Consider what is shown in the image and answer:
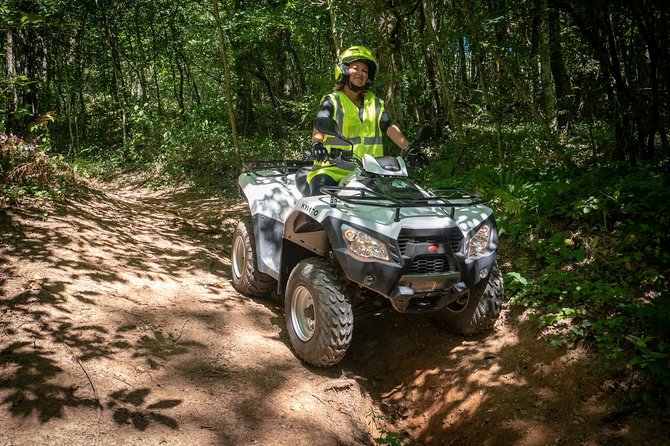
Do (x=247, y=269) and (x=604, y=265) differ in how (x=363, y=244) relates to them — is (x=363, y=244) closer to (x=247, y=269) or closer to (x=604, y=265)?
(x=247, y=269)

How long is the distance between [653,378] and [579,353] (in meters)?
0.51

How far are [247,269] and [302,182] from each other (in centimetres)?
115

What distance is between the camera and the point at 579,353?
337cm

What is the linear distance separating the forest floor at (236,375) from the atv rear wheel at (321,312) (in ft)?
0.70

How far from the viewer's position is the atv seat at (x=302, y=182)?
432 centimetres

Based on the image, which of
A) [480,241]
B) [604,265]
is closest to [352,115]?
[480,241]

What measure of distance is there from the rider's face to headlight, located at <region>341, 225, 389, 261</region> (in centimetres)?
175

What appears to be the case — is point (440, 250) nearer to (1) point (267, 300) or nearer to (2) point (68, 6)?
(1) point (267, 300)

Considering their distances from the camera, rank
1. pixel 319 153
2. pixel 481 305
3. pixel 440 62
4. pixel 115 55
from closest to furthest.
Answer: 1. pixel 481 305
2. pixel 319 153
3. pixel 440 62
4. pixel 115 55

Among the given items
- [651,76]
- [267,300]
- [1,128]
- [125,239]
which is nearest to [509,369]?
[267,300]

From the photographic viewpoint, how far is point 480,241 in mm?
3500

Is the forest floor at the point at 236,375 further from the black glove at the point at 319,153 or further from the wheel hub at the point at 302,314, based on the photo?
the black glove at the point at 319,153

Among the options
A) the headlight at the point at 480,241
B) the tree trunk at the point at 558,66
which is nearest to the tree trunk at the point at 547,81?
the tree trunk at the point at 558,66

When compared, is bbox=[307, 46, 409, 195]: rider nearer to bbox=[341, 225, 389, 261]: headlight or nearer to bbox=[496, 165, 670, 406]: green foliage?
bbox=[341, 225, 389, 261]: headlight
